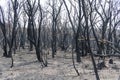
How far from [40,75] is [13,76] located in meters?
1.76

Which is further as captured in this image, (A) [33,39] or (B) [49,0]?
(B) [49,0]

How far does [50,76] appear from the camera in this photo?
18250 millimetres

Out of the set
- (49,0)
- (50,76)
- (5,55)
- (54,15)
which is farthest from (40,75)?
(49,0)

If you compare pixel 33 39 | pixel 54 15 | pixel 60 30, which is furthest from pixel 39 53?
pixel 60 30

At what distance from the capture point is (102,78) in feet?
57.4

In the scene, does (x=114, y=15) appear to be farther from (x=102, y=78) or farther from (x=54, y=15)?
(x=102, y=78)

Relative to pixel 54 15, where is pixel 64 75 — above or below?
below

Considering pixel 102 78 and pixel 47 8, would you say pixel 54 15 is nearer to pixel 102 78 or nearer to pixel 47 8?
pixel 47 8

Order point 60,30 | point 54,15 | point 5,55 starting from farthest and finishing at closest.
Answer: point 60,30 → point 54,15 → point 5,55

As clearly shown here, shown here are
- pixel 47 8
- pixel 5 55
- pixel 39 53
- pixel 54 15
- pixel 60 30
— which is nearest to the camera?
pixel 39 53

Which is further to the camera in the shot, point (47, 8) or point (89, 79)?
point (47, 8)

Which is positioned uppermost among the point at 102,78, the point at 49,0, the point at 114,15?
the point at 49,0

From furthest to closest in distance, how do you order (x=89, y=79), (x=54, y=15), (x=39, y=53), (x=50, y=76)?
(x=54, y=15), (x=39, y=53), (x=50, y=76), (x=89, y=79)

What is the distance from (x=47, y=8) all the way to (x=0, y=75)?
26.9 meters
